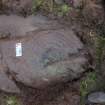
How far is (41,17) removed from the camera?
3.53 meters

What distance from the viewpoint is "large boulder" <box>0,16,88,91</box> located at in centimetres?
320

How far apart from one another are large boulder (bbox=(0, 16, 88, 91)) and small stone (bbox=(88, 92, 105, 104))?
0.25 m

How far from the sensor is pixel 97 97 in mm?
3184

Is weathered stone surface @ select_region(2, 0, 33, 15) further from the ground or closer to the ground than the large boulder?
further from the ground

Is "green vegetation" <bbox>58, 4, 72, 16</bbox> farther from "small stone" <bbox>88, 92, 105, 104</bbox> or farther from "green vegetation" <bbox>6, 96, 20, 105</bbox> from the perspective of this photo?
"green vegetation" <bbox>6, 96, 20, 105</bbox>

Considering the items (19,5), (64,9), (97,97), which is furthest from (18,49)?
(97,97)

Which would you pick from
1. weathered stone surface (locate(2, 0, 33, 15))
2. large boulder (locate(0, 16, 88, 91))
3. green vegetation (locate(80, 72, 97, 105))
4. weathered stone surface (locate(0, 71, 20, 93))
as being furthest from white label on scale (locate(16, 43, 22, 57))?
green vegetation (locate(80, 72, 97, 105))

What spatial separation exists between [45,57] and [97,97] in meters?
0.66

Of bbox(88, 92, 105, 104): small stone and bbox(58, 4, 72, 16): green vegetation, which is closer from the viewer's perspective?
bbox(88, 92, 105, 104): small stone

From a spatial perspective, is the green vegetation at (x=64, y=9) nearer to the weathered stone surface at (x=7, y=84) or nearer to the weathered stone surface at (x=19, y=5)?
the weathered stone surface at (x=19, y=5)

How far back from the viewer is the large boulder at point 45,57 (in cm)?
320

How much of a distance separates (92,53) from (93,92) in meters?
0.40

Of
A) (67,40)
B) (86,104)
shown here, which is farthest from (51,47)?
(86,104)

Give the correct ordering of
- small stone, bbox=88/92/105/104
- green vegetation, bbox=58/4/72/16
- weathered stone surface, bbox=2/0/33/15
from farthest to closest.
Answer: weathered stone surface, bbox=2/0/33/15, green vegetation, bbox=58/4/72/16, small stone, bbox=88/92/105/104
